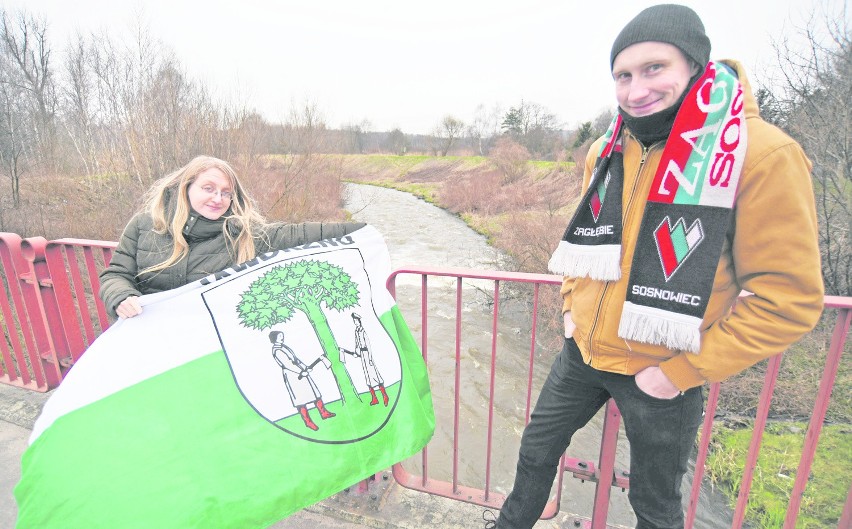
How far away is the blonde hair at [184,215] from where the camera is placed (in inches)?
81.8

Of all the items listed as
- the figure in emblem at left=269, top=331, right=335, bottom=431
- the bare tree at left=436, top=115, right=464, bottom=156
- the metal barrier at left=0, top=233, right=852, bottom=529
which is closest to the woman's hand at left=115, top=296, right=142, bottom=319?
the figure in emblem at left=269, top=331, right=335, bottom=431

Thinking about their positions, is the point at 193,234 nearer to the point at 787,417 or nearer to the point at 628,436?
the point at 628,436

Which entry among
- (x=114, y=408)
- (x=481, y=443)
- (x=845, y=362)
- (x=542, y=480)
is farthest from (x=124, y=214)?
(x=845, y=362)

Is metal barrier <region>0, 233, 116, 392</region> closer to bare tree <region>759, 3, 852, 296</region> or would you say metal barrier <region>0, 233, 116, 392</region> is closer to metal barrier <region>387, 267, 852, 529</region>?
metal barrier <region>387, 267, 852, 529</region>

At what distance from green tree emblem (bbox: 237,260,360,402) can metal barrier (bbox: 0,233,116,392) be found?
4.60 feet

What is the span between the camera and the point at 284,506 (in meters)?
1.64

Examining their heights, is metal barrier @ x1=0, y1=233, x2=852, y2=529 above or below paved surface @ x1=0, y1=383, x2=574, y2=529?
above

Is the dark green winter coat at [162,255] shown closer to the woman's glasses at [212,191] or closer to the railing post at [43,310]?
the woman's glasses at [212,191]

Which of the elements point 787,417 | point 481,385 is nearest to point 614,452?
point 787,417

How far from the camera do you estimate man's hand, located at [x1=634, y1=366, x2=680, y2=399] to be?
52.4 inches

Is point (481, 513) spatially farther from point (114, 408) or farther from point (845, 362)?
point (845, 362)

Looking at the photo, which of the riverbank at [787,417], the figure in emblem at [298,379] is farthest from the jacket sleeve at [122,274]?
the riverbank at [787,417]

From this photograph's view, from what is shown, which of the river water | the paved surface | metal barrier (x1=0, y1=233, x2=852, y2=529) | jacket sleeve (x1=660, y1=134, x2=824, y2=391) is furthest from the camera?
the river water

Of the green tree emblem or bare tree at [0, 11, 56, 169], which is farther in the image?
bare tree at [0, 11, 56, 169]
